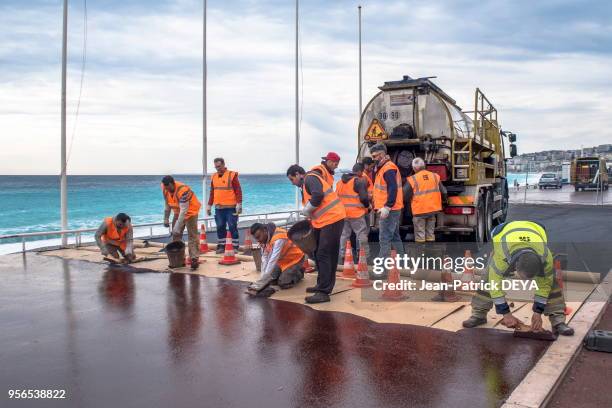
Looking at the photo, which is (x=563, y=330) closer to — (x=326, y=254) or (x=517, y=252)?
(x=517, y=252)

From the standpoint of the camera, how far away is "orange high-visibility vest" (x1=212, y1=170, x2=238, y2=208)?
10867 mm

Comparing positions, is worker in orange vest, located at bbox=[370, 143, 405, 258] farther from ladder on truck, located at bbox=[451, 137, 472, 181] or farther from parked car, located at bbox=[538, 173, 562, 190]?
parked car, located at bbox=[538, 173, 562, 190]

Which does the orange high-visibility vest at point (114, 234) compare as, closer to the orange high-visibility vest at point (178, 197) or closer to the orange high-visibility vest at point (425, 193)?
the orange high-visibility vest at point (178, 197)

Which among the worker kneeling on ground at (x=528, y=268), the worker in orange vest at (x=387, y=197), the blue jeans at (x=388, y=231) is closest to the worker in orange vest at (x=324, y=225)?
the worker in orange vest at (x=387, y=197)

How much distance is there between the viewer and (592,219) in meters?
17.8

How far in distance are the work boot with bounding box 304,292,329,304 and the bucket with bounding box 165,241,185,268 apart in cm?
342

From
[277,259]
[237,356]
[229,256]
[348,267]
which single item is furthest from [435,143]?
[237,356]

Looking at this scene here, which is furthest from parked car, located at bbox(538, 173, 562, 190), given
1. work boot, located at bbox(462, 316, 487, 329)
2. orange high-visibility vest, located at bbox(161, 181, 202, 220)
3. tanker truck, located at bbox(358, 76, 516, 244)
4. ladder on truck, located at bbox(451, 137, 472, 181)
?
work boot, located at bbox(462, 316, 487, 329)

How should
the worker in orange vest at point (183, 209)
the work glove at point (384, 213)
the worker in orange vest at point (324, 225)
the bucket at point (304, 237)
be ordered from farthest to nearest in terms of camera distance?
the worker in orange vest at point (183, 209) < the work glove at point (384, 213) < the bucket at point (304, 237) < the worker in orange vest at point (324, 225)

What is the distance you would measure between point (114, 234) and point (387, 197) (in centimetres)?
508

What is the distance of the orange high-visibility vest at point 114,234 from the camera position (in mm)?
9617

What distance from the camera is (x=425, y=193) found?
9.33 meters

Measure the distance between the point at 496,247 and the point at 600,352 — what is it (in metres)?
1.28

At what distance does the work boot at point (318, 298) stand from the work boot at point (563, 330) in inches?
107
